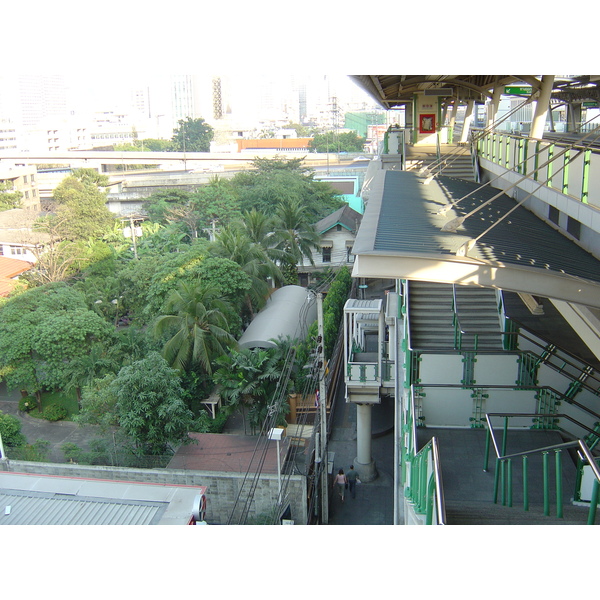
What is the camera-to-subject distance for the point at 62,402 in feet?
52.5

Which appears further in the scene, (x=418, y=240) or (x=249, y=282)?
(x=249, y=282)

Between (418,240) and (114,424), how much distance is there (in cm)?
872

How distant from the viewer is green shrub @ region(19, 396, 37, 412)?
629 inches

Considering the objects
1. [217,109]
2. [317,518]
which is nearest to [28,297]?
[317,518]

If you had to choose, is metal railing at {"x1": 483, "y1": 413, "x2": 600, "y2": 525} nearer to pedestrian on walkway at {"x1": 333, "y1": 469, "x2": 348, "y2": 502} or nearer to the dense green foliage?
pedestrian on walkway at {"x1": 333, "y1": 469, "x2": 348, "y2": 502}

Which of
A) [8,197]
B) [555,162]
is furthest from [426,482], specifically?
[8,197]

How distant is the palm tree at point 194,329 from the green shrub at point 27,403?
14.2ft

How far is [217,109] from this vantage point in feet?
484

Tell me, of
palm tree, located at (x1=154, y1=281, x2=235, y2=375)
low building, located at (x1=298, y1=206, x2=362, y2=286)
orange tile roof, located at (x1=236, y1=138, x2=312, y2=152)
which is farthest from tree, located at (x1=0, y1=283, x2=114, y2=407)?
orange tile roof, located at (x1=236, y1=138, x2=312, y2=152)

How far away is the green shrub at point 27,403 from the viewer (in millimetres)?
15965

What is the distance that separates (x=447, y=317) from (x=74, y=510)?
6063 millimetres

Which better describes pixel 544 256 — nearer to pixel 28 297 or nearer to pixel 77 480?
pixel 77 480

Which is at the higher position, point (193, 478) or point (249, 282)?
point (249, 282)

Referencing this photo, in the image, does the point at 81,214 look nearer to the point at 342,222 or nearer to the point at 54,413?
the point at 342,222
